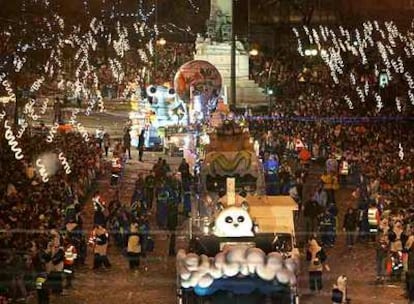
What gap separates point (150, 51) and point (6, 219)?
48.6m

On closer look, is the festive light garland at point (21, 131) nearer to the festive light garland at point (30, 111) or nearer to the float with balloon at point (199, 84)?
the festive light garland at point (30, 111)

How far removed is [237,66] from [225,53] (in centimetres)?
126

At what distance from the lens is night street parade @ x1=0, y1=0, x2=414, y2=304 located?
54.1 ft

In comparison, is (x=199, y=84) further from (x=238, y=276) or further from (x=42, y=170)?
(x=238, y=276)

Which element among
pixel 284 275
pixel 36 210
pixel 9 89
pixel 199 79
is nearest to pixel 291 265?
pixel 284 275

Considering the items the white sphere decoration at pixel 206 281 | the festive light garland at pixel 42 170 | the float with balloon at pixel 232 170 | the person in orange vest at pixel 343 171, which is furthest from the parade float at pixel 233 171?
the white sphere decoration at pixel 206 281

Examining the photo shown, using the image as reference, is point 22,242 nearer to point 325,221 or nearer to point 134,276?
point 134,276

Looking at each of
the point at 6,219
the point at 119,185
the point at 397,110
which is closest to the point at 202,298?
the point at 6,219

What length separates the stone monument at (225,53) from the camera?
4775 cm

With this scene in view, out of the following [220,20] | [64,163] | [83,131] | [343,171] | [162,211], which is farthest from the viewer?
[220,20]

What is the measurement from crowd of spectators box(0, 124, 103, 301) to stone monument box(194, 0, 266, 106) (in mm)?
19013

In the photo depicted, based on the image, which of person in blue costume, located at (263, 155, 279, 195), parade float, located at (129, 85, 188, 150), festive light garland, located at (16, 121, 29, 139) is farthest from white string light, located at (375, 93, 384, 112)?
person in blue costume, located at (263, 155, 279, 195)

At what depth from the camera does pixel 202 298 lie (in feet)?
42.9

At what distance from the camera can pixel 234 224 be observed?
1443 centimetres
